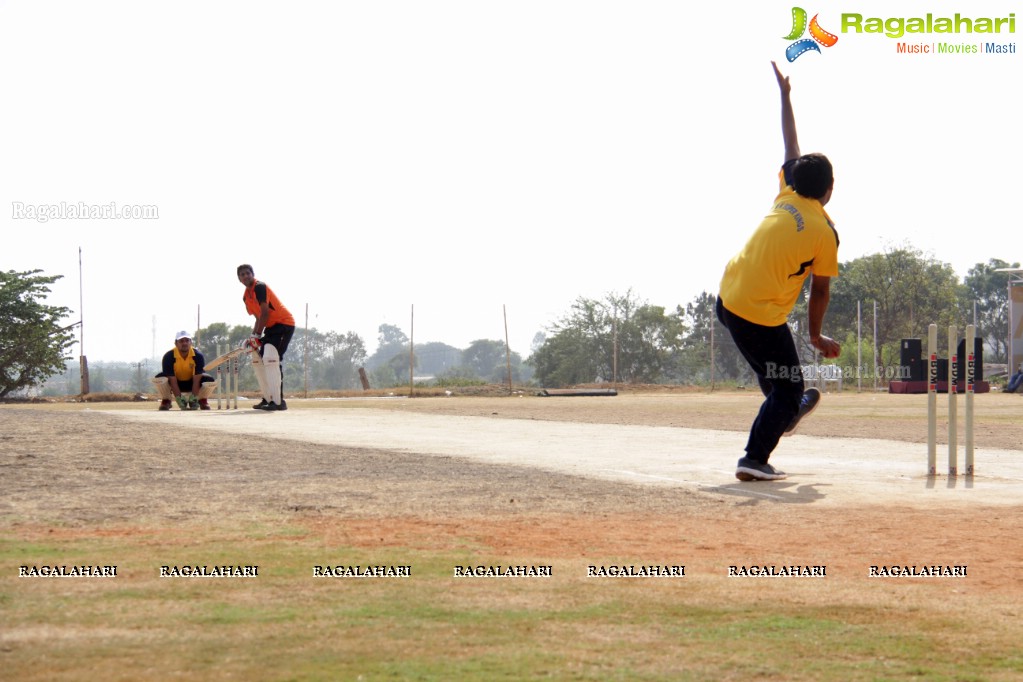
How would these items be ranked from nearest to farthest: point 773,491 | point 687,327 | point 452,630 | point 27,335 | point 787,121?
point 452,630, point 773,491, point 787,121, point 27,335, point 687,327

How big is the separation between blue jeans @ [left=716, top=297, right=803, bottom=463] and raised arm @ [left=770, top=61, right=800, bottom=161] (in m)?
1.24

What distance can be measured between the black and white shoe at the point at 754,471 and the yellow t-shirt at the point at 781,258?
3.18 feet

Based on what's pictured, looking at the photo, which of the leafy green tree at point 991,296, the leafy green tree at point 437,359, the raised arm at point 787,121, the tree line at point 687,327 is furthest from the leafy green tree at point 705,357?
the raised arm at point 787,121

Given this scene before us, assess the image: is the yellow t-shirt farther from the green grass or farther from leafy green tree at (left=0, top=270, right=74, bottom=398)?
leafy green tree at (left=0, top=270, right=74, bottom=398)

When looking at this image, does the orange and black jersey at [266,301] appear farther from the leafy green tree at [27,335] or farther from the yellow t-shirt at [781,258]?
the leafy green tree at [27,335]

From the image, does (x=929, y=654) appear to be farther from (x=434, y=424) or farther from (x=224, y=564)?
(x=434, y=424)

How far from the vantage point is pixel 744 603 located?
13.8ft

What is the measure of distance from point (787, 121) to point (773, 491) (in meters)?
2.64

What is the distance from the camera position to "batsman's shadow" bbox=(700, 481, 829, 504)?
7285mm

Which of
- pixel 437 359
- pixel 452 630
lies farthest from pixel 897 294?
pixel 437 359

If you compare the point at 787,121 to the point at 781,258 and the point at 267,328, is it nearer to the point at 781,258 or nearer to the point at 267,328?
the point at 781,258

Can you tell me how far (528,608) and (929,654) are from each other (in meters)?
1.26

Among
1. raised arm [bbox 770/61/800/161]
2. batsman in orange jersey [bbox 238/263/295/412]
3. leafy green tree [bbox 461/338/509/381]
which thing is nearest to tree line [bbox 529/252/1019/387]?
batsman in orange jersey [bbox 238/263/295/412]

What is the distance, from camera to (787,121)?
8.59 metres
